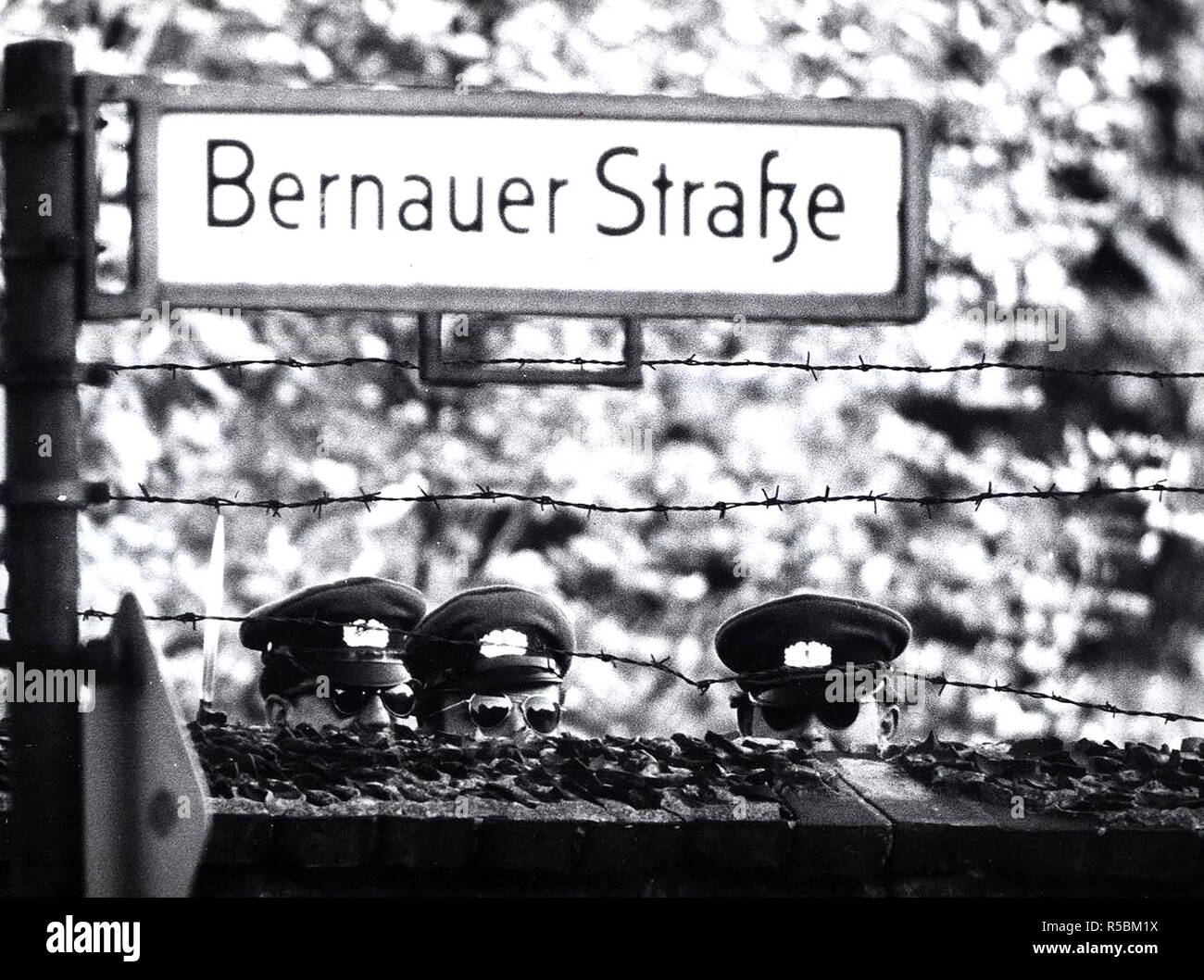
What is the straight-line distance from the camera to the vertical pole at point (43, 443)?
2189 mm

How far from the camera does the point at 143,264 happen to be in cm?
227

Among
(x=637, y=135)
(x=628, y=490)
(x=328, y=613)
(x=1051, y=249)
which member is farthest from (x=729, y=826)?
(x=1051, y=249)

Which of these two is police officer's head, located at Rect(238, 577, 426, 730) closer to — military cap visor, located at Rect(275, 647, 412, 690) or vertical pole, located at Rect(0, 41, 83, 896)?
military cap visor, located at Rect(275, 647, 412, 690)

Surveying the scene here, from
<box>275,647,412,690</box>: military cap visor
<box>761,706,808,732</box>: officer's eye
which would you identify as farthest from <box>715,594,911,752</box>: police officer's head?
<box>275,647,412,690</box>: military cap visor

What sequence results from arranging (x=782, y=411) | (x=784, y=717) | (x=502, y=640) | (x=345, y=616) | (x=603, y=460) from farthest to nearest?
(x=782, y=411) < (x=603, y=460) < (x=345, y=616) < (x=502, y=640) < (x=784, y=717)

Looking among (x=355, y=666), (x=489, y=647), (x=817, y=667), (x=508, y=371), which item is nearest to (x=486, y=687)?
(x=489, y=647)

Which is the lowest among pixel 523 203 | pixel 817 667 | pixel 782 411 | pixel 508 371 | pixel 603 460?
pixel 817 667

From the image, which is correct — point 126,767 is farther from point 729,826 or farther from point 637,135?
point 729,826

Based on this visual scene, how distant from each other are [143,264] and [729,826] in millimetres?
1181

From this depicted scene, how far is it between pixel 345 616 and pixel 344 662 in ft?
0.62

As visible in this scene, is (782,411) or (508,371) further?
(782,411)

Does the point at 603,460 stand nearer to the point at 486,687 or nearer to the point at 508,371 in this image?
the point at 486,687

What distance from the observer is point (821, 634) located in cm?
385

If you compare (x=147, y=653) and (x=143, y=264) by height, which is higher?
(x=143, y=264)
